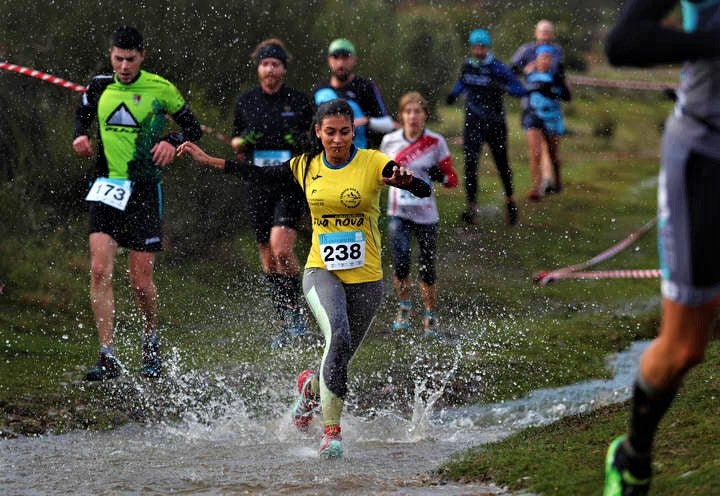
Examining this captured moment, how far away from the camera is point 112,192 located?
8.96 m

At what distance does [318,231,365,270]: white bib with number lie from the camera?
7.36 metres

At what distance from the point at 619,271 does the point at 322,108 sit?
324 inches

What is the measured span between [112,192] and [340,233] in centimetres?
225

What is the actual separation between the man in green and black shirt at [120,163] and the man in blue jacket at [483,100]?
5.04 meters

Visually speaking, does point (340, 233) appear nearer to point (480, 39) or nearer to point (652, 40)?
point (652, 40)

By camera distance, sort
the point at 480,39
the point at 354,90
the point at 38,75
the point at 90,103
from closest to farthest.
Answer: the point at 90,103 < the point at 354,90 < the point at 38,75 < the point at 480,39

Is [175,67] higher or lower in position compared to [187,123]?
higher

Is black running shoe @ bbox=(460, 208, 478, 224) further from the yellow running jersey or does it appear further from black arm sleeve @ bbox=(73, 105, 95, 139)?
the yellow running jersey

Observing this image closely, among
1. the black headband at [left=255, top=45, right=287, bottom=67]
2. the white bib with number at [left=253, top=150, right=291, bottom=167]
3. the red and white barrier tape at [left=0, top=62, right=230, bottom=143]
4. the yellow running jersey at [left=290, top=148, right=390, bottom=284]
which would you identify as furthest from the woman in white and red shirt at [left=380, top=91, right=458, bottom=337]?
the red and white barrier tape at [left=0, top=62, right=230, bottom=143]

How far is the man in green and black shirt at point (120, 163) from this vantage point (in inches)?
352

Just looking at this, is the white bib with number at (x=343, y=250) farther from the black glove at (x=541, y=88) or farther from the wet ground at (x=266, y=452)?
the black glove at (x=541, y=88)

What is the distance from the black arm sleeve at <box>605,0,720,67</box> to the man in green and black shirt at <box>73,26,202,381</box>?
5007 millimetres

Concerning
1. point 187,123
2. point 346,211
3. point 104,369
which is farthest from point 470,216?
point 346,211

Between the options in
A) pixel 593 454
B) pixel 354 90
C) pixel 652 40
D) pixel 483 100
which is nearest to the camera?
pixel 652 40
